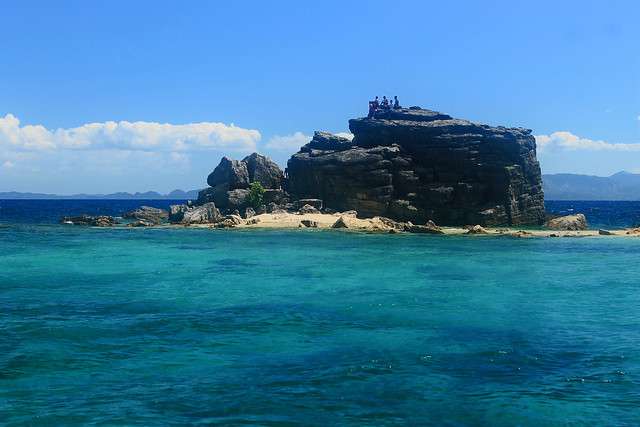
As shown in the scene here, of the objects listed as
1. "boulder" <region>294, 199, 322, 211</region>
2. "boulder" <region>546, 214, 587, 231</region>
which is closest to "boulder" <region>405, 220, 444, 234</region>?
"boulder" <region>294, 199, 322, 211</region>

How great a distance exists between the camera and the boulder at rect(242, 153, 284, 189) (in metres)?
89.4

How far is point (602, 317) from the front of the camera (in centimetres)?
2306

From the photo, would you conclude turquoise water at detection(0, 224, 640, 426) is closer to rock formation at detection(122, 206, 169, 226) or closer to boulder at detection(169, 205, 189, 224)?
boulder at detection(169, 205, 189, 224)

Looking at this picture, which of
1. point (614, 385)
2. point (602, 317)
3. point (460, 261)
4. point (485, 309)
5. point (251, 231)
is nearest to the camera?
point (614, 385)

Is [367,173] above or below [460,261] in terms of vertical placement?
above

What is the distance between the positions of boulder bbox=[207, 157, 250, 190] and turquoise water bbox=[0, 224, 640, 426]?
49.6 m

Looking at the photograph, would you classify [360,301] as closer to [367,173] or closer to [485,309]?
[485,309]

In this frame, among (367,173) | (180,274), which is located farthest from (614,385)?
(367,173)

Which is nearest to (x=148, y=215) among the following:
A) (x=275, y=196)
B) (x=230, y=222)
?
(x=275, y=196)

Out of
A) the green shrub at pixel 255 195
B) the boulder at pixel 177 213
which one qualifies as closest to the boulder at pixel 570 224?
the green shrub at pixel 255 195

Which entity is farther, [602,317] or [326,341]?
[602,317]

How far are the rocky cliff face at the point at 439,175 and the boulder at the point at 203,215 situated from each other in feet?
45.2

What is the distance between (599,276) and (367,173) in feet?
149

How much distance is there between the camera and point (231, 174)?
291 feet
